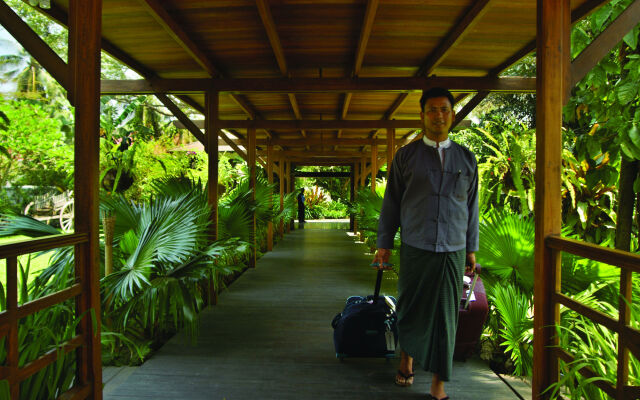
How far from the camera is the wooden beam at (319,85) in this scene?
4.48m

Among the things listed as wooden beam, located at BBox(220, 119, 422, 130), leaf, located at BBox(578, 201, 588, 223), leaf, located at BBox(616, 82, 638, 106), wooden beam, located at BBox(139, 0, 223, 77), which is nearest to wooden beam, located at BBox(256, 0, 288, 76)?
wooden beam, located at BBox(139, 0, 223, 77)

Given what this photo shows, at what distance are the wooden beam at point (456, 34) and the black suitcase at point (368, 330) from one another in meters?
1.99

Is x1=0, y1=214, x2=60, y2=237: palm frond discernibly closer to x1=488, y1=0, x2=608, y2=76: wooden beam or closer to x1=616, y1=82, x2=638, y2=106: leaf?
x1=616, y1=82, x2=638, y2=106: leaf

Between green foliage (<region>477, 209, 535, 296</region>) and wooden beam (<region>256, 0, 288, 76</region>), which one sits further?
green foliage (<region>477, 209, 535, 296</region>)

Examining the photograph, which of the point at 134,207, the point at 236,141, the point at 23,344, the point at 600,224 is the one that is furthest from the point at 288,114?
the point at 23,344

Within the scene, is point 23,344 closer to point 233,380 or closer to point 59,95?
point 233,380

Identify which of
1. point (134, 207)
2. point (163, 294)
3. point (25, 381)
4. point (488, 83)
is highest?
point (488, 83)

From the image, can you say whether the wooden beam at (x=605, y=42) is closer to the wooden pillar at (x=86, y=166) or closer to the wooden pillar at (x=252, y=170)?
the wooden pillar at (x=86, y=166)

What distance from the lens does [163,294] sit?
2.74 metres

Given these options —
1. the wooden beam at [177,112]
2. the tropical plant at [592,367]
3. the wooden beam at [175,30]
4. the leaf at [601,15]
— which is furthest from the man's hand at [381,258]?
the wooden beam at [177,112]

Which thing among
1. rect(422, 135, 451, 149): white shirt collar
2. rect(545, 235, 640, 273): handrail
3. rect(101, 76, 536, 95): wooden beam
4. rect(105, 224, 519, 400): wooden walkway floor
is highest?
rect(101, 76, 536, 95): wooden beam

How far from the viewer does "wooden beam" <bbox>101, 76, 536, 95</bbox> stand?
448 cm

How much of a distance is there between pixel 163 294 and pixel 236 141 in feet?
23.1

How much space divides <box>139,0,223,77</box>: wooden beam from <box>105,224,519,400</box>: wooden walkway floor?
7.72ft
